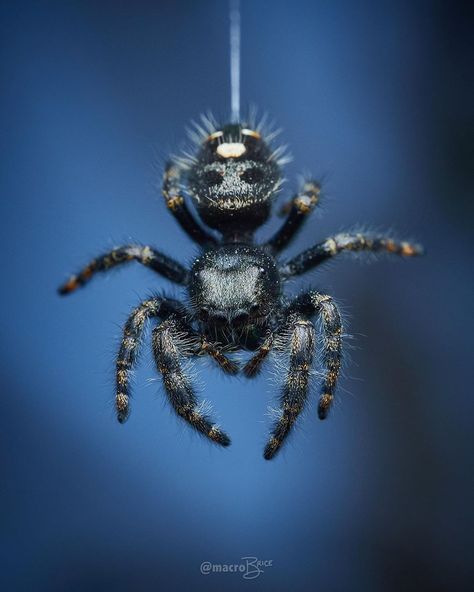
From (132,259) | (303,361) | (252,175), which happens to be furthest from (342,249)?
(132,259)

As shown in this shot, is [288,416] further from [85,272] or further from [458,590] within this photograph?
[458,590]

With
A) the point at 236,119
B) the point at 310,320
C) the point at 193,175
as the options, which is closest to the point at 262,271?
the point at 310,320

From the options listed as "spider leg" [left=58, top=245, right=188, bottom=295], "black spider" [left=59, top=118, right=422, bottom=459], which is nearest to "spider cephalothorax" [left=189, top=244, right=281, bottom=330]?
"black spider" [left=59, top=118, right=422, bottom=459]

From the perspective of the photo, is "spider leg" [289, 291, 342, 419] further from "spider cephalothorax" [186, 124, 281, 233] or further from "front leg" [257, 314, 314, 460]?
"spider cephalothorax" [186, 124, 281, 233]

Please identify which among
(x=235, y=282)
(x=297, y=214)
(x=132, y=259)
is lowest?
(x=235, y=282)

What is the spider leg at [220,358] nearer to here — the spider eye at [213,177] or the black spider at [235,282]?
the black spider at [235,282]

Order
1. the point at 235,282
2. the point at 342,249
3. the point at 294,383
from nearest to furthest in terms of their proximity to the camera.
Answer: the point at 294,383, the point at 235,282, the point at 342,249

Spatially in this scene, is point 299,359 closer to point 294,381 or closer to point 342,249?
point 294,381
